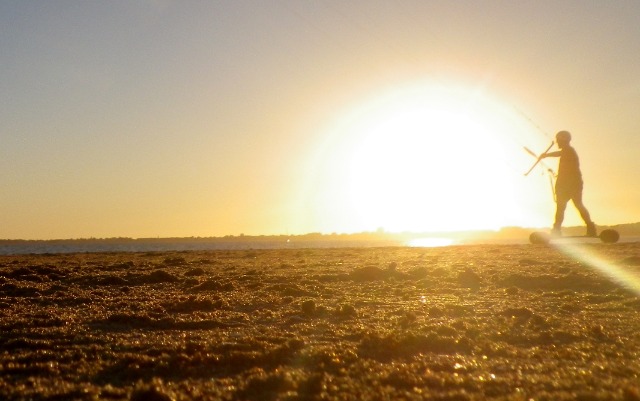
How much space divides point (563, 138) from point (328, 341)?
14.7 m

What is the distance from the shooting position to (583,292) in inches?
595

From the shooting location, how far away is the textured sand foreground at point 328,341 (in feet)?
23.9

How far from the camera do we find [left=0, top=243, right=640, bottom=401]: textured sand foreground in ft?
23.9

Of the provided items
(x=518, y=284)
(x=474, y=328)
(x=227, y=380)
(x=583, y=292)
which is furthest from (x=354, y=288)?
(x=227, y=380)

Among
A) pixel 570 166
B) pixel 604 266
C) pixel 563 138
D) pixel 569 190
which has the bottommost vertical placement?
pixel 604 266

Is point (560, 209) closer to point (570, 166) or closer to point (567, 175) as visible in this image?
point (567, 175)

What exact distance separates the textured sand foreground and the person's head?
18.1 feet

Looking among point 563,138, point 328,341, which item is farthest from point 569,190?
point 328,341

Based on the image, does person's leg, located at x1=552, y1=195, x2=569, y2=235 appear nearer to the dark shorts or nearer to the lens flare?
the dark shorts

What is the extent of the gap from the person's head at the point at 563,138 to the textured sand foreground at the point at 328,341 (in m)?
5.51

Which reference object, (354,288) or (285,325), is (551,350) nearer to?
(285,325)

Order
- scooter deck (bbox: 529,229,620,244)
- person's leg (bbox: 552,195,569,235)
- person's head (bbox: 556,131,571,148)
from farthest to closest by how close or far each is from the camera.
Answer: scooter deck (bbox: 529,229,620,244)
person's leg (bbox: 552,195,569,235)
person's head (bbox: 556,131,571,148)

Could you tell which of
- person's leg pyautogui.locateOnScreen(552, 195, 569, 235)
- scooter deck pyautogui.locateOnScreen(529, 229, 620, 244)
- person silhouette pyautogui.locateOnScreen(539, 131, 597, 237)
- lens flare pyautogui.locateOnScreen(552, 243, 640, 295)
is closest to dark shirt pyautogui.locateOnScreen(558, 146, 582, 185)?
person silhouette pyautogui.locateOnScreen(539, 131, 597, 237)

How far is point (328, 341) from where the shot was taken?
10016mm
